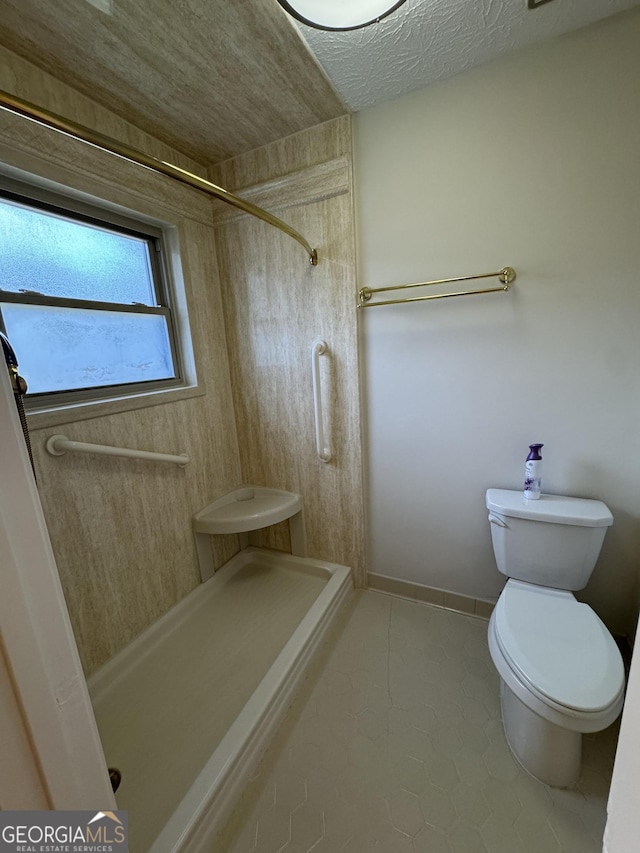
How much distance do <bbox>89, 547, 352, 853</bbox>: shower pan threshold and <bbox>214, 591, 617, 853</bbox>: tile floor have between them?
11 cm

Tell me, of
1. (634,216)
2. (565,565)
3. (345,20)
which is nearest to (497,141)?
(634,216)

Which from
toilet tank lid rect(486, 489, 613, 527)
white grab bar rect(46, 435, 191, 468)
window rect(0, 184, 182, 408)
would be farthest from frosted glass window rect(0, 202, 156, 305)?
toilet tank lid rect(486, 489, 613, 527)

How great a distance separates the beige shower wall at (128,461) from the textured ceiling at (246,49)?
15 centimetres

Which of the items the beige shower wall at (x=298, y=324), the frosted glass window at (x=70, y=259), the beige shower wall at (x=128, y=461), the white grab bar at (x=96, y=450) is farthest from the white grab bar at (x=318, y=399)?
the frosted glass window at (x=70, y=259)

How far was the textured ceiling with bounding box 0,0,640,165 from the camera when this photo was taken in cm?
100

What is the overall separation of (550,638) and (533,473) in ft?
1.93

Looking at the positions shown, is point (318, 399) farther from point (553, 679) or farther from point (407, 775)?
point (407, 775)

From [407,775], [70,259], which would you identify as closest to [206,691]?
[407,775]

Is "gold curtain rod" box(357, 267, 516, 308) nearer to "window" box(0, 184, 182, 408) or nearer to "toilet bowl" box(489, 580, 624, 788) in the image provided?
"window" box(0, 184, 182, 408)

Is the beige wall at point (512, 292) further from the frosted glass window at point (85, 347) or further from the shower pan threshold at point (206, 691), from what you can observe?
the frosted glass window at point (85, 347)

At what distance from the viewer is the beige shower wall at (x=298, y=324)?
1.61 m

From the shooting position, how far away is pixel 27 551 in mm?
434

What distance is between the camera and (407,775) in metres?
1.12

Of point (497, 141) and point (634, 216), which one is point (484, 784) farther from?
point (497, 141)
